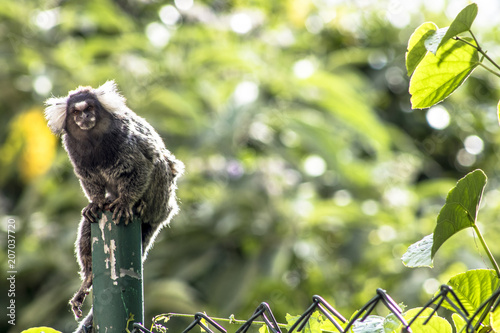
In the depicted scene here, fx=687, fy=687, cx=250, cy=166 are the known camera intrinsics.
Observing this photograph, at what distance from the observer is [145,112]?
16.5ft

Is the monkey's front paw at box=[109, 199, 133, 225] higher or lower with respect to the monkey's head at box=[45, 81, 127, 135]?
lower

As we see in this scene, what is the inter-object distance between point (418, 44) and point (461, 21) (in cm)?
11

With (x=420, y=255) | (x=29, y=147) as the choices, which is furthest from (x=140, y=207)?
(x=29, y=147)

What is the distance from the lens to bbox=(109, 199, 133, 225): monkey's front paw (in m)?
1.84

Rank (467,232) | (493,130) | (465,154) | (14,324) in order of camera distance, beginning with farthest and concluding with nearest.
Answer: (465,154), (493,130), (14,324), (467,232)

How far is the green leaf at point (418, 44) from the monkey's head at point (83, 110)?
110cm

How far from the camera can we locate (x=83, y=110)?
224 centimetres

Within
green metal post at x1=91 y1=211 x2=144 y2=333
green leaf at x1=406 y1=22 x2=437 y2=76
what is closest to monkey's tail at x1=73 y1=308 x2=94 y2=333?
green metal post at x1=91 y1=211 x2=144 y2=333

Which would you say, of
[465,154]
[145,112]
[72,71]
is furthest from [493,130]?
[72,71]

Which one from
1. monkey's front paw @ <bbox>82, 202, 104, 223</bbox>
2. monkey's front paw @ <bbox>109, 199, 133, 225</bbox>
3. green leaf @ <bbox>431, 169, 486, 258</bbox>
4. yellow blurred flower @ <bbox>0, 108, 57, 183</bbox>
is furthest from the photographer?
yellow blurred flower @ <bbox>0, 108, 57, 183</bbox>

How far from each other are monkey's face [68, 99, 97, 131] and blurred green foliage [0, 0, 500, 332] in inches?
81.0

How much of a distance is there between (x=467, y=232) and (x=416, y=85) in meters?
3.08

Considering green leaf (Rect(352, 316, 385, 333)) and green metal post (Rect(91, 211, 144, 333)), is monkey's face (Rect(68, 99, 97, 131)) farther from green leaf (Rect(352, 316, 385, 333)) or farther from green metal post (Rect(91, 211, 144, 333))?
green leaf (Rect(352, 316, 385, 333))

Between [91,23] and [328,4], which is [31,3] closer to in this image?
[91,23]
